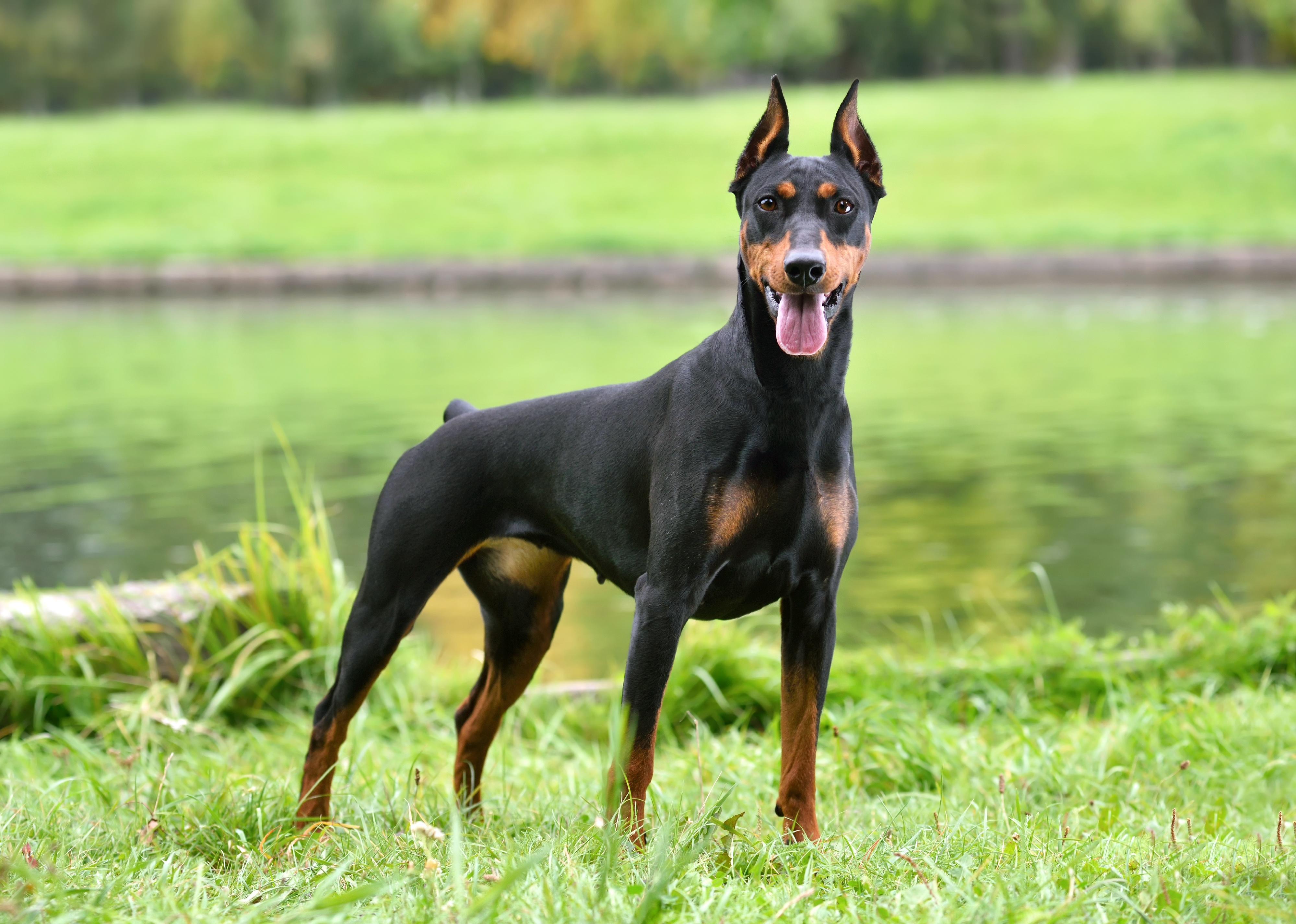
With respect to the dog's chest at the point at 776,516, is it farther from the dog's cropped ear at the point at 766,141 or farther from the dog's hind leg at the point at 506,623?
the dog's hind leg at the point at 506,623

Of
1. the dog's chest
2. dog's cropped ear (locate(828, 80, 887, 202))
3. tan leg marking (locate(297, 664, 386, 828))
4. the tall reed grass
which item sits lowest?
the tall reed grass

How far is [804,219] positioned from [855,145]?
386 mm

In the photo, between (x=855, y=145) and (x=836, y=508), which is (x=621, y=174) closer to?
(x=855, y=145)

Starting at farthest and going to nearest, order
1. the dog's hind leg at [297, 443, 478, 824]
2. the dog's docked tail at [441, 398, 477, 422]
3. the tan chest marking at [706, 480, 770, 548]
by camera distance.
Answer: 1. the dog's docked tail at [441, 398, 477, 422]
2. the dog's hind leg at [297, 443, 478, 824]
3. the tan chest marking at [706, 480, 770, 548]

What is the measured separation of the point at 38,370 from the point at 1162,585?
12868mm

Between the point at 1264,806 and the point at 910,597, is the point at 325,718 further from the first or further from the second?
the point at 910,597

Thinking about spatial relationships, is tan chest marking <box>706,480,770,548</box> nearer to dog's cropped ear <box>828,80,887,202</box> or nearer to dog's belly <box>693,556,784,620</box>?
dog's belly <box>693,556,784,620</box>

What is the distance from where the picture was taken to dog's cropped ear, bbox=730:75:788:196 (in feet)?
11.2

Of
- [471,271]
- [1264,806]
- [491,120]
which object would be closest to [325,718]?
[1264,806]

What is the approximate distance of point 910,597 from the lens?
696 centimetres

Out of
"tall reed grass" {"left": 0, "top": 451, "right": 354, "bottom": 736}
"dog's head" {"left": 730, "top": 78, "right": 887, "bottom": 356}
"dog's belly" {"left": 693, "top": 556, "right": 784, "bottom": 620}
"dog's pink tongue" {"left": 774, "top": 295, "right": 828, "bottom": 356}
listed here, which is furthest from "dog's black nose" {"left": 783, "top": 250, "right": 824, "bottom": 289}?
"tall reed grass" {"left": 0, "top": 451, "right": 354, "bottom": 736}

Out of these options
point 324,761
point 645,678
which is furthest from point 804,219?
point 324,761

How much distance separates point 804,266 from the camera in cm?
310

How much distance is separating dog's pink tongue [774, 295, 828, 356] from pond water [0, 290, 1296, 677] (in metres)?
3.18
